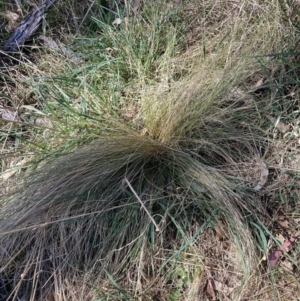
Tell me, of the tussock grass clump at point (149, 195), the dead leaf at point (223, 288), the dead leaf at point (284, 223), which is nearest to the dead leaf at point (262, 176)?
the tussock grass clump at point (149, 195)

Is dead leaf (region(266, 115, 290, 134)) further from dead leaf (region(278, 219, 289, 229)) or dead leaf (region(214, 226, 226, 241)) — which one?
dead leaf (region(214, 226, 226, 241))

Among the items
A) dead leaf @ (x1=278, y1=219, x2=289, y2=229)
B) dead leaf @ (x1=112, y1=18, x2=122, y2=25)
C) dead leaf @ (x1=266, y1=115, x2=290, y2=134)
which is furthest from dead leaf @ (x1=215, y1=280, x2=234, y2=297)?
dead leaf @ (x1=112, y1=18, x2=122, y2=25)

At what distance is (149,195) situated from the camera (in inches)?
83.7

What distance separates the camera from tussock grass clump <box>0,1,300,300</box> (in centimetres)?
204

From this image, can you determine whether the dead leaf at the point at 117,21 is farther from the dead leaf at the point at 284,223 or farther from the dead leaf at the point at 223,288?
the dead leaf at the point at 223,288

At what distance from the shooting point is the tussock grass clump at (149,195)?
2041 mm

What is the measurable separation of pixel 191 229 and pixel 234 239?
A: 0.58 ft

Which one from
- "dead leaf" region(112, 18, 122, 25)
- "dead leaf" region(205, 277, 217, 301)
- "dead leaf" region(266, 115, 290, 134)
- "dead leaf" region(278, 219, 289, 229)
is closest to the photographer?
"dead leaf" region(205, 277, 217, 301)

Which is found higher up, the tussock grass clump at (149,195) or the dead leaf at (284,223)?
the tussock grass clump at (149,195)

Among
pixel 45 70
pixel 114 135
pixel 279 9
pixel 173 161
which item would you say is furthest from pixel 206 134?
pixel 45 70

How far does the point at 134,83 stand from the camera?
8.37ft

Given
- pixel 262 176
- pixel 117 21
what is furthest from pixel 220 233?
pixel 117 21

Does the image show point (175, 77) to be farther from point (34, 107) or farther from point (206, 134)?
point (34, 107)

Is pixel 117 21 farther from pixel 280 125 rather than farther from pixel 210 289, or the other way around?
pixel 210 289
